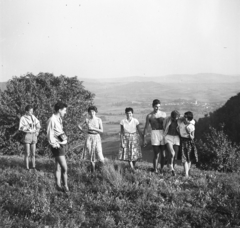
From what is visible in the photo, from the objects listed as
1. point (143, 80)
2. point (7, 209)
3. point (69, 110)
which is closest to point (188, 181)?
point (7, 209)

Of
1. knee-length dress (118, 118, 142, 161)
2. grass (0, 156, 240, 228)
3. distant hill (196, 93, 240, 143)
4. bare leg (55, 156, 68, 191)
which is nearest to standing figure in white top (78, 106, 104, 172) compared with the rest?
grass (0, 156, 240, 228)

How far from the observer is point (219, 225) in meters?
4.94

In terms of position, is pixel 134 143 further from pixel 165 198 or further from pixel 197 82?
pixel 197 82

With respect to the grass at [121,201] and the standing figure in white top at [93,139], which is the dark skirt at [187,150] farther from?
the standing figure in white top at [93,139]

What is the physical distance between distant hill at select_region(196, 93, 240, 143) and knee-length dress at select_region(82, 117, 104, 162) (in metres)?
28.6

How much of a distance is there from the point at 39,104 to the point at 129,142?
18687mm

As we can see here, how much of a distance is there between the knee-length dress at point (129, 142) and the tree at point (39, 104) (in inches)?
651

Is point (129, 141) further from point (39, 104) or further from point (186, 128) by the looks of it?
point (39, 104)

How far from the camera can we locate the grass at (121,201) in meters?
4.97

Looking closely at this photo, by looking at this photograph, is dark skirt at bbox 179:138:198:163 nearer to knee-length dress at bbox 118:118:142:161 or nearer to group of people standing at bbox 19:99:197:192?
group of people standing at bbox 19:99:197:192

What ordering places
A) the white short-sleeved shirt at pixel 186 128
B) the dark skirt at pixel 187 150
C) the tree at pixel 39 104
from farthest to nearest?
the tree at pixel 39 104, the dark skirt at pixel 187 150, the white short-sleeved shirt at pixel 186 128

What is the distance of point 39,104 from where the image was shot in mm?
24703

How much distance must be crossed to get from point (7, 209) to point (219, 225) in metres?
4.10

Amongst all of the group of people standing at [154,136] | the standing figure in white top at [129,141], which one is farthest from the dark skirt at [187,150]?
the standing figure in white top at [129,141]
